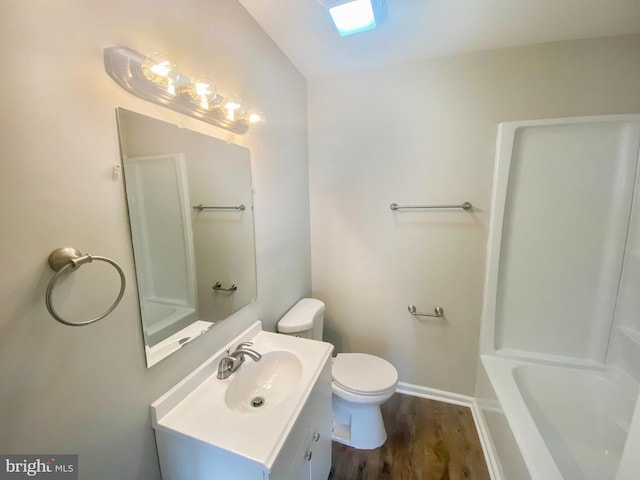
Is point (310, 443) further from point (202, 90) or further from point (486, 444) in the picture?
point (202, 90)

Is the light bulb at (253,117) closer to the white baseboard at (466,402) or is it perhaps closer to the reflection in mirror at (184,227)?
the reflection in mirror at (184,227)

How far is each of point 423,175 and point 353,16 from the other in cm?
103

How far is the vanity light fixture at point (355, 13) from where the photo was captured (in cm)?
121

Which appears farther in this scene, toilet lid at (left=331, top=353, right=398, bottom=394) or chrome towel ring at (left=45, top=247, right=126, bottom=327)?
toilet lid at (left=331, top=353, right=398, bottom=394)

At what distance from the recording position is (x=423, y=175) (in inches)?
74.5

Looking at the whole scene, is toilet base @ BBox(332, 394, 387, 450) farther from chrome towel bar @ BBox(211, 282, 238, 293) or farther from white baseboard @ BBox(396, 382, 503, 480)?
chrome towel bar @ BBox(211, 282, 238, 293)

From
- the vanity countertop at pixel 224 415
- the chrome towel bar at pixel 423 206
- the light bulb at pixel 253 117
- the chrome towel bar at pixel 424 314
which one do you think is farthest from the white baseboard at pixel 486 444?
the light bulb at pixel 253 117

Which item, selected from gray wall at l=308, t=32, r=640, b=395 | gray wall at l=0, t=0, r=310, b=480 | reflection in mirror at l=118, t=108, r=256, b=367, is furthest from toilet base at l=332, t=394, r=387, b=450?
gray wall at l=0, t=0, r=310, b=480

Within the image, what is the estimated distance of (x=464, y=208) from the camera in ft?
5.97

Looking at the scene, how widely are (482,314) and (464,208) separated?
742 mm

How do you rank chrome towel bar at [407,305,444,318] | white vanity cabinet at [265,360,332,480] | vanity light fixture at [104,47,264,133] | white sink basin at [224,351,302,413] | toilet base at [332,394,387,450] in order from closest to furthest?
vanity light fixture at [104,47,264,133]
white vanity cabinet at [265,360,332,480]
white sink basin at [224,351,302,413]
toilet base at [332,394,387,450]
chrome towel bar at [407,305,444,318]

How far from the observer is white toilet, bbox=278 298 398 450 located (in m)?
1.63

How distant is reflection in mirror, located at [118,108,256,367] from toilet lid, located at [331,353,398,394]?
31.2 inches

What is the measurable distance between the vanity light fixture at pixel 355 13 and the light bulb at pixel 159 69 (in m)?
0.75
